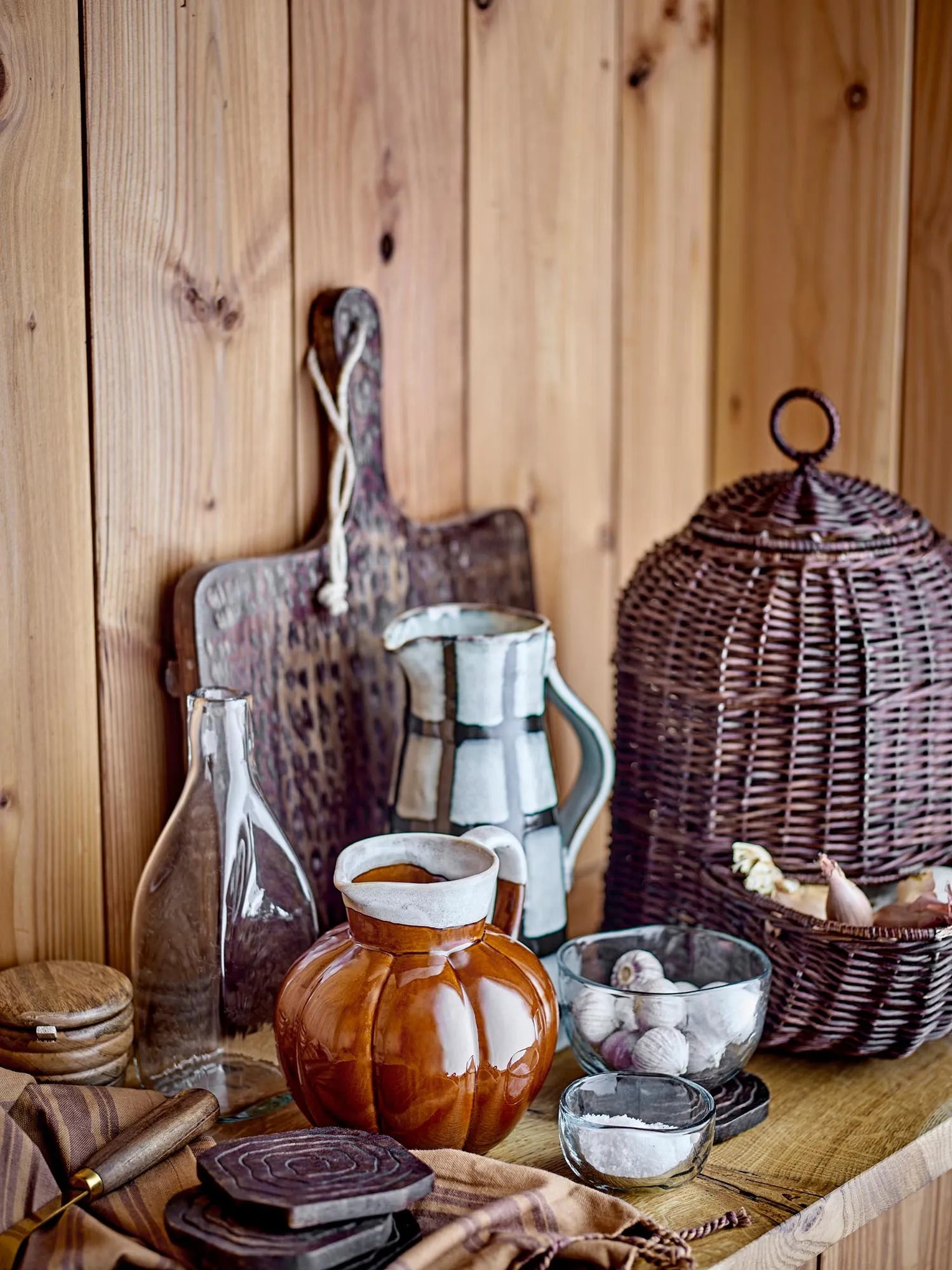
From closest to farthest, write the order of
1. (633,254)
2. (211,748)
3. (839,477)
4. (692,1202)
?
(692,1202) < (211,748) < (839,477) < (633,254)

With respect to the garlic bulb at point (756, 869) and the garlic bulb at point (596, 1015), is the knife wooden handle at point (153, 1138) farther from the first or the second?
the garlic bulb at point (756, 869)

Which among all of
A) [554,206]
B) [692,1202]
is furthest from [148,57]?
[692,1202]

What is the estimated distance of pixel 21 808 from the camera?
94cm

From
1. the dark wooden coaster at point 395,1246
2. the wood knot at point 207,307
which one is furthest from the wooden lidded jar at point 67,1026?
the wood knot at point 207,307

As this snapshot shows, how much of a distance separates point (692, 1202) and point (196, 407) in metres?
0.60

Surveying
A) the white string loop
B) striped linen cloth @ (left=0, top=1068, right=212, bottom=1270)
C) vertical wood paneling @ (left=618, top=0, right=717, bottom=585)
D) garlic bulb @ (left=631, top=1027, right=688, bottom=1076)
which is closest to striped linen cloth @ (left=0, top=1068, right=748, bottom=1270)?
striped linen cloth @ (left=0, top=1068, right=212, bottom=1270)

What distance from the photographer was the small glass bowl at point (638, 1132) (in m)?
0.79

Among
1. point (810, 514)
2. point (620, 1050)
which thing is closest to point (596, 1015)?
point (620, 1050)

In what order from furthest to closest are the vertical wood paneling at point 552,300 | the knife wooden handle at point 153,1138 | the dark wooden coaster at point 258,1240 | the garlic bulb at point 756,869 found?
the vertical wood paneling at point 552,300 < the garlic bulb at point 756,869 < the knife wooden handle at point 153,1138 < the dark wooden coaster at point 258,1240

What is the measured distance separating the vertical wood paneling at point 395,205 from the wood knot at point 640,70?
0.20m

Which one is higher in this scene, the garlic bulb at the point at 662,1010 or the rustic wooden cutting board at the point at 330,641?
the rustic wooden cutting board at the point at 330,641

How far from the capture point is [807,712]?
38.4 inches

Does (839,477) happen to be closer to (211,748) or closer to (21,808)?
(211,748)

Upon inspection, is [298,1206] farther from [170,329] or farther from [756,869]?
[170,329]
